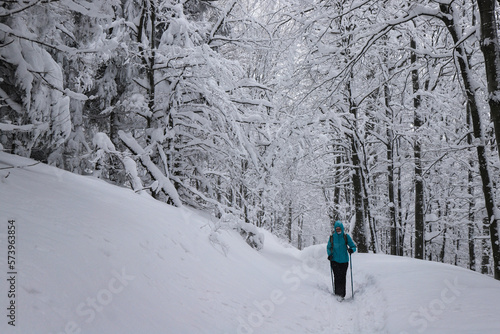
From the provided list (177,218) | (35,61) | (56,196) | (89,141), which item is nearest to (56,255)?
(56,196)

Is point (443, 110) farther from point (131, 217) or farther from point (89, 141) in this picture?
point (89, 141)

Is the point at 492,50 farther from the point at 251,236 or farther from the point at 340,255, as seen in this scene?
the point at 251,236

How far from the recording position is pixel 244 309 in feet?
15.0

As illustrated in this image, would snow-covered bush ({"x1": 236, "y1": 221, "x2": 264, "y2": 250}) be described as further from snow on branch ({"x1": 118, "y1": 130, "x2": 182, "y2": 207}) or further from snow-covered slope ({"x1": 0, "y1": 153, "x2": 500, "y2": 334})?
snow on branch ({"x1": 118, "y1": 130, "x2": 182, "y2": 207})

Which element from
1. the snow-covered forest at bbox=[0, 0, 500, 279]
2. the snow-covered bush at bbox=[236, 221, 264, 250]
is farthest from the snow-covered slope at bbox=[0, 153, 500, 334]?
the snow-covered bush at bbox=[236, 221, 264, 250]

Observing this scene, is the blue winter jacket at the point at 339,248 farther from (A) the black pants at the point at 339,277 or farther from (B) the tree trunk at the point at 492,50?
(B) the tree trunk at the point at 492,50

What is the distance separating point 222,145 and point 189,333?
6132mm
